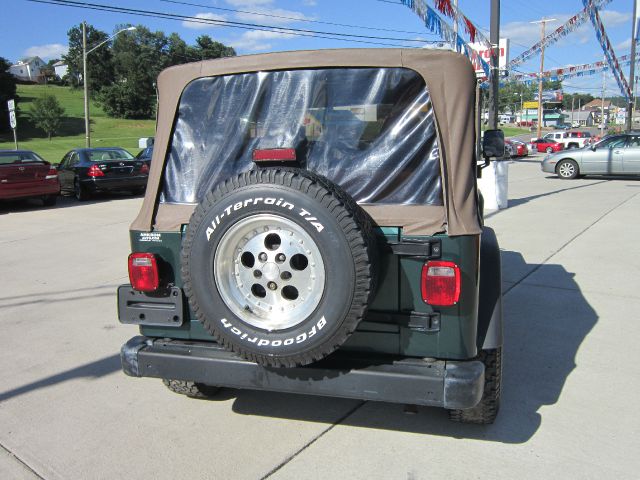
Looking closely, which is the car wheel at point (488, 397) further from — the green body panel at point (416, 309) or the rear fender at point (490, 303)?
the green body panel at point (416, 309)

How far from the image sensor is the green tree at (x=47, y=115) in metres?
67.5

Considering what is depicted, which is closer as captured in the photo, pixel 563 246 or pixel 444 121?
pixel 444 121

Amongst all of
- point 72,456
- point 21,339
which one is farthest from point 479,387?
point 21,339

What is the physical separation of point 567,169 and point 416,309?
1811 centimetres

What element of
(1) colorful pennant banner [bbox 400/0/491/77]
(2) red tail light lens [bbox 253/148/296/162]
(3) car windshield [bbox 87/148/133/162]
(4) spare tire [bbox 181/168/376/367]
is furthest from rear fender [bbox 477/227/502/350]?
(3) car windshield [bbox 87/148/133/162]

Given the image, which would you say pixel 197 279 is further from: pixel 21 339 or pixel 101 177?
pixel 101 177

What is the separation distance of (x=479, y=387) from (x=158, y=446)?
1742 millimetres

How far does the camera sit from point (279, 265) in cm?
265

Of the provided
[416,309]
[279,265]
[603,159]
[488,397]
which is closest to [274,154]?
[279,265]

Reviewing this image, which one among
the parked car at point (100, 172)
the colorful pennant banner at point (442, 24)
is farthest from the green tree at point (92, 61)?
the colorful pennant banner at point (442, 24)

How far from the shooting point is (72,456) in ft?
9.93

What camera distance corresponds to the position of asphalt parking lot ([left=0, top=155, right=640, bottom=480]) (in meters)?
2.90

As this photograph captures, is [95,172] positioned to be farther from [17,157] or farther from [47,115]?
[47,115]

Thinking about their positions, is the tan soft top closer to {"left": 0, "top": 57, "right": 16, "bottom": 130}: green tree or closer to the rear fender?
the rear fender
